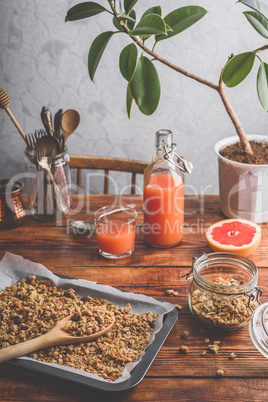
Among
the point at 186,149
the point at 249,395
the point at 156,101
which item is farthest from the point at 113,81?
the point at 249,395

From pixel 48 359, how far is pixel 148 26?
2.87ft

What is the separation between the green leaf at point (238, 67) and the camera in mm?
1337

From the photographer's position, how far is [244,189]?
1.52 metres

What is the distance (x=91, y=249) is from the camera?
1.47 meters

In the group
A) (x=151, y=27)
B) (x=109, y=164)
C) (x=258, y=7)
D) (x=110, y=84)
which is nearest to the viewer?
(x=151, y=27)

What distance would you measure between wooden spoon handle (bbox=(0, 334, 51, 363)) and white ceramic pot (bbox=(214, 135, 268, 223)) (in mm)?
827

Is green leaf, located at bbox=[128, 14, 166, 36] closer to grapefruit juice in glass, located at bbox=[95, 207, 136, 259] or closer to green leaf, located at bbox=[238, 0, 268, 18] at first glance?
green leaf, located at bbox=[238, 0, 268, 18]

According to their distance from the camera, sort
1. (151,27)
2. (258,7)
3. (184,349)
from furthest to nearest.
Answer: (258,7), (151,27), (184,349)

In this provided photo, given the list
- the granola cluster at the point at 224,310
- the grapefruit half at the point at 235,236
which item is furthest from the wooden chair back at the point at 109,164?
the granola cluster at the point at 224,310

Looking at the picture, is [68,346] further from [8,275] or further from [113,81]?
[113,81]

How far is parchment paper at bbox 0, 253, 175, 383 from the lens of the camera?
1153mm

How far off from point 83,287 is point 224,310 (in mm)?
382

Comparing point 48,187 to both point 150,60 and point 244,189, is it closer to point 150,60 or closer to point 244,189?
point 150,60

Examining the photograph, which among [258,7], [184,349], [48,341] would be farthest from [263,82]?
[48,341]
